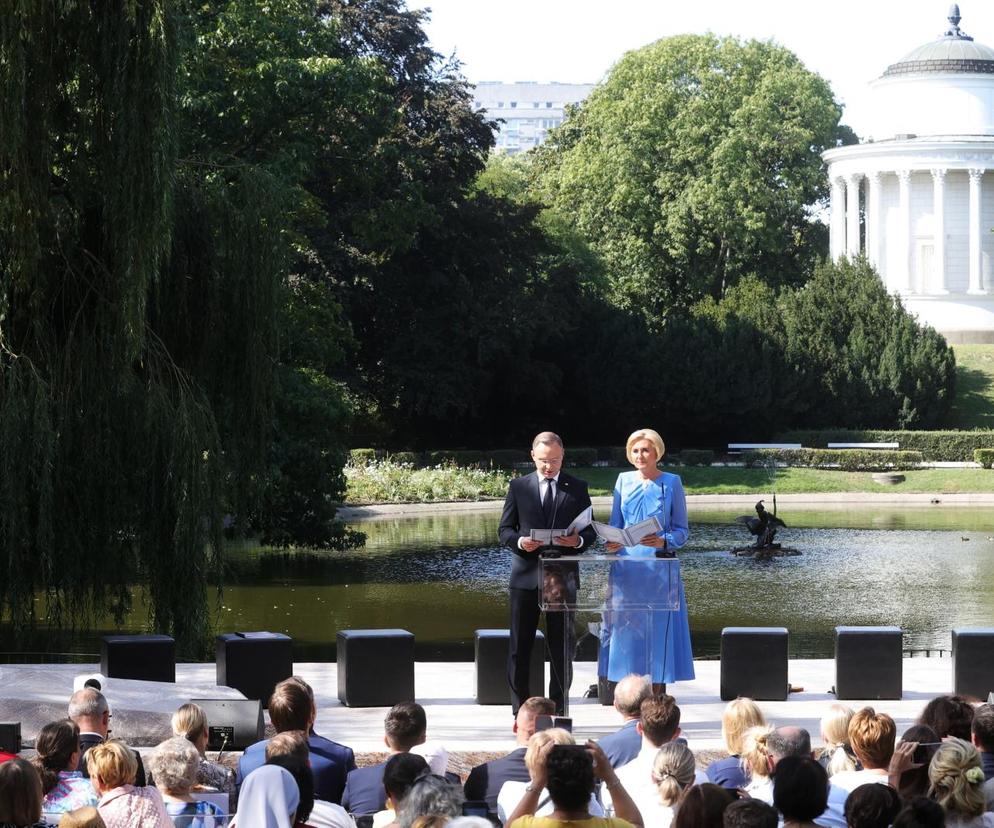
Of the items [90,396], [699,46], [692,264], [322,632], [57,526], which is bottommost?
[322,632]

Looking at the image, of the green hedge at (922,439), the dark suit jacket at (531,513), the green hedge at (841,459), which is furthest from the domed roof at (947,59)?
the dark suit jacket at (531,513)

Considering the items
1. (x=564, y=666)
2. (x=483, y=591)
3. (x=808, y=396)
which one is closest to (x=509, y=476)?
(x=808, y=396)

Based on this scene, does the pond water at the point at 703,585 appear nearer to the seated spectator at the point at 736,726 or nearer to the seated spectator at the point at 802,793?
the seated spectator at the point at 736,726

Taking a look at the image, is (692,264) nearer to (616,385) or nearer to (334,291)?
(616,385)

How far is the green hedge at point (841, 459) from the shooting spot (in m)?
47.6

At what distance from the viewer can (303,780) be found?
19.9 ft

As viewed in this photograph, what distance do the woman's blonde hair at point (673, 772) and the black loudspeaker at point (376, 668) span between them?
18.0 feet

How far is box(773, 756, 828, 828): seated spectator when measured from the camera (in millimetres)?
5633

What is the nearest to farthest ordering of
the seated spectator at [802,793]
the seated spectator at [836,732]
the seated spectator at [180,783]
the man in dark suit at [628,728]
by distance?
the seated spectator at [802,793], the seated spectator at [180,783], the seated spectator at [836,732], the man in dark suit at [628,728]

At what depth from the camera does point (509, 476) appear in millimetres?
44875

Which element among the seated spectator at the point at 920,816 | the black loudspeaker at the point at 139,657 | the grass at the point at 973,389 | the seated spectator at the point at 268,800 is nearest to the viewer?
the seated spectator at the point at 920,816

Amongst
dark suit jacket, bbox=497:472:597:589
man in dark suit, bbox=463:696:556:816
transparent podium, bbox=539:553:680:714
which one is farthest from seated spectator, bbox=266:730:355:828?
dark suit jacket, bbox=497:472:597:589

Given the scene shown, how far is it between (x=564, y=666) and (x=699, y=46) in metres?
61.0

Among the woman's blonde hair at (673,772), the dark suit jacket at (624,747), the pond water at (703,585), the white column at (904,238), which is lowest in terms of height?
the pond water at (703,585)
